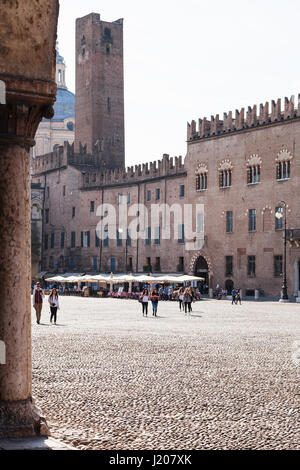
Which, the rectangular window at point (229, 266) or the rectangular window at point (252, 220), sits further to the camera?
the rectangular window at point (229, 266)

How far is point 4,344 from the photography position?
20.6 ft

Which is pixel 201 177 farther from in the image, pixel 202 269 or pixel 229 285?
pixel 229 285

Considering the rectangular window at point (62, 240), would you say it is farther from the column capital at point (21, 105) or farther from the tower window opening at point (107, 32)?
the column capital at point (21, 105)

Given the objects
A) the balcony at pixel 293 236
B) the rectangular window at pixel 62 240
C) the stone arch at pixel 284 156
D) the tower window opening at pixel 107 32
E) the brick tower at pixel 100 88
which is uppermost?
the tower window opening at pixel 107 32

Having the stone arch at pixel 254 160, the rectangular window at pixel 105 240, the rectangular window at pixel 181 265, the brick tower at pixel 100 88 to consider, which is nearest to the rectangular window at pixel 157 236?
the rectangular window at pixel 181 265

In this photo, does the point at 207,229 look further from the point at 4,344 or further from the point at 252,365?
the point at 4,344

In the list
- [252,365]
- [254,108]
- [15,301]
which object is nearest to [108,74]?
[254,108]

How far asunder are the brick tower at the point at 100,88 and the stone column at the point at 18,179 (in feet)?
194

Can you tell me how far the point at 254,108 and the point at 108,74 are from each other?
73.8 feet

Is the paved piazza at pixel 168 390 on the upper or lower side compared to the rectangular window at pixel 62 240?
lower

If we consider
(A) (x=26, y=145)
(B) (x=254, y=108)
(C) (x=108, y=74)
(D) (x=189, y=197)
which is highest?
(C) (x=108, y=74)

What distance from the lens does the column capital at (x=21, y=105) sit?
20.9ft

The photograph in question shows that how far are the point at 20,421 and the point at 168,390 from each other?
2.83 m

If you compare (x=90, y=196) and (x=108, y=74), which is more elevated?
(x=108, y=74)
